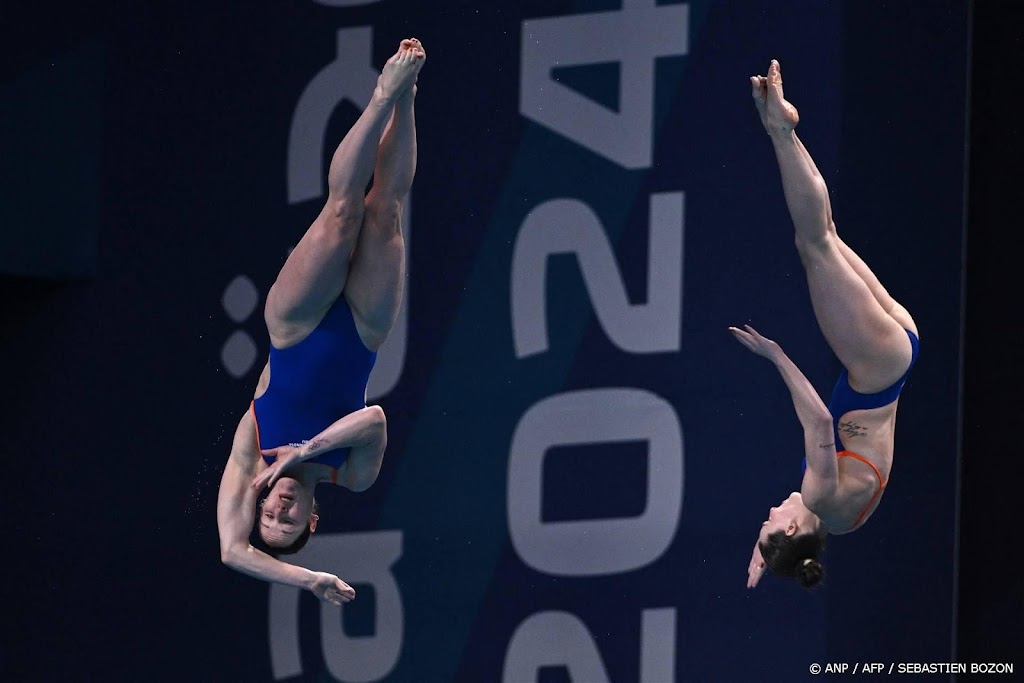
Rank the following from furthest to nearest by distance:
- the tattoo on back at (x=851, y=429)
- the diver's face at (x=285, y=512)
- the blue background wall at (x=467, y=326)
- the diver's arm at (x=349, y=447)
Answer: the blue background wall at (x=467, y=326) → the tattoo on back at (x=851, y=429) → the diver's face at (x=285, y=512) → the diver's arm at (x=349, y=447)

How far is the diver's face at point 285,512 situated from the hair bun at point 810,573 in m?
1.78

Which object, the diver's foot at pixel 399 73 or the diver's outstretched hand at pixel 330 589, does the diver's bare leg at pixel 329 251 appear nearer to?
the diver's foot at pixel 399 73

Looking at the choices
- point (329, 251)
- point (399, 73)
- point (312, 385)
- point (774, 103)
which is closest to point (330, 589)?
point (312, 385)

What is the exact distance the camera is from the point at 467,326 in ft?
27.6

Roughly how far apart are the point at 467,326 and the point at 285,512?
2.78 metres

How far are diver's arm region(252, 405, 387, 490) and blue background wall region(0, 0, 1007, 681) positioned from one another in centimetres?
230

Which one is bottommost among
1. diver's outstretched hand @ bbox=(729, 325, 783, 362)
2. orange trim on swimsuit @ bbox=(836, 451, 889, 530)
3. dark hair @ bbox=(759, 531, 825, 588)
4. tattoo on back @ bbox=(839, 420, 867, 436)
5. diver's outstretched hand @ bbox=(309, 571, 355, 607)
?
diver's outstretched hand @ bbox=(309, 571, 355, 607)

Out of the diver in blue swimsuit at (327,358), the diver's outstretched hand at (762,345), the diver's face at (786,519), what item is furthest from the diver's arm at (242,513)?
the diver's outstretched hand at (762,345)

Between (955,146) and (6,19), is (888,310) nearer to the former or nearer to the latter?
(955,146)

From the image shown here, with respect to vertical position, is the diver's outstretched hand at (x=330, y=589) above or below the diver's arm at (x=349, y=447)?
below

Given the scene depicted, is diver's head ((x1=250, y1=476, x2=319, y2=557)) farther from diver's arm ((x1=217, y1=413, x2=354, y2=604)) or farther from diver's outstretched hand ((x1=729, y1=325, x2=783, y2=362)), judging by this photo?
diver's outstretched hand ((x1=729, y1=325, x2=783, y2=362))

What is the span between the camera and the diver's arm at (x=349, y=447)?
18.6 ft

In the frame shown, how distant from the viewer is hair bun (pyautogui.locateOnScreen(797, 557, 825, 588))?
19.0 feet

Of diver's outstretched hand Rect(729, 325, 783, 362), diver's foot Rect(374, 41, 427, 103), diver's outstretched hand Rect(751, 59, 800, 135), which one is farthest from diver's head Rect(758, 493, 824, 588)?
diver's foot Rect(374, 41, 427, 103)
